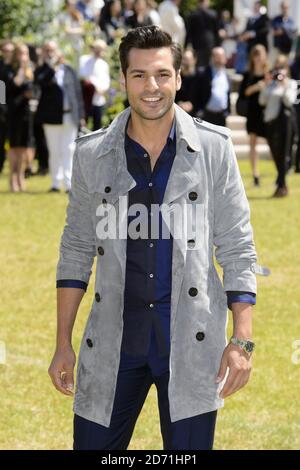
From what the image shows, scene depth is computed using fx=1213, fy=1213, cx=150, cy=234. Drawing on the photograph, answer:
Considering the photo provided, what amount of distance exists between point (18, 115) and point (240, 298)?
1535 centimetres

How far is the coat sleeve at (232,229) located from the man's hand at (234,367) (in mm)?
229

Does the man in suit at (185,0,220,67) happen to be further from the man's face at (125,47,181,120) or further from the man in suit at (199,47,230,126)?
the man's face at (125,47,181,120)

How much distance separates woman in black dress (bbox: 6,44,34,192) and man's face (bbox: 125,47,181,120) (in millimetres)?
14881

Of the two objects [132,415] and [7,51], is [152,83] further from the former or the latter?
[7,51]

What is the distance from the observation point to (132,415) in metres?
4.38

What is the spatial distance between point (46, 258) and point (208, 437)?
9.25 metres

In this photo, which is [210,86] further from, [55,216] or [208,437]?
[208,437]

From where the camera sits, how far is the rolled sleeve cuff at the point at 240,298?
14.2ft

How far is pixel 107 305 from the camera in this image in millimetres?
4316

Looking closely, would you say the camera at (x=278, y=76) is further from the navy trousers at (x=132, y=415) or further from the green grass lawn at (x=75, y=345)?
the navy trousers at (x=132, y=415)

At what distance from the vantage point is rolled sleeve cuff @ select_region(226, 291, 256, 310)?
432cm

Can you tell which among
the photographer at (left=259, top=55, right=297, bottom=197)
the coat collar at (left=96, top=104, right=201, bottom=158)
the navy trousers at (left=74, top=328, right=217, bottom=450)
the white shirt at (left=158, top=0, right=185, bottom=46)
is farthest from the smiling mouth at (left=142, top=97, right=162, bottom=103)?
the white shirt at (left=158, top=0, right=185, bottom=46)

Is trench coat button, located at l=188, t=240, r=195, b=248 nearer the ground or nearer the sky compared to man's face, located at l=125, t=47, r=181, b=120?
nearer the ground

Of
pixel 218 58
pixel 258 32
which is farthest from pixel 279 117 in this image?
pixel 258 32
